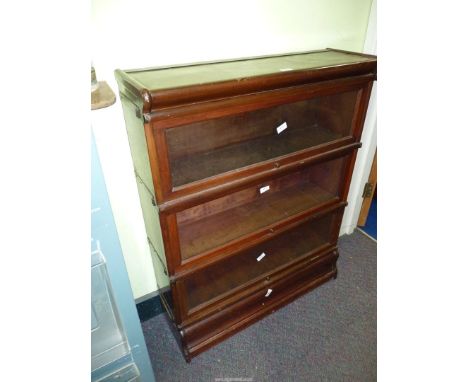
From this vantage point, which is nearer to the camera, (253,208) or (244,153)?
(244,153)

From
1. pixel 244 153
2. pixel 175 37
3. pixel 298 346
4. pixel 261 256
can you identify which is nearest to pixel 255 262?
pixel 261 256

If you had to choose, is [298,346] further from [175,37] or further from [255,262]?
[175,37]

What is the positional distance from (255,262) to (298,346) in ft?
1.54

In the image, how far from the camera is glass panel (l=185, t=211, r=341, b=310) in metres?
1.45

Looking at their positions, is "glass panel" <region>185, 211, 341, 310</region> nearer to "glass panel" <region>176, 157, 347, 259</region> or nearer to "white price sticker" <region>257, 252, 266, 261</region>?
"white price sticker" <region>257, 252, 266, 261</region>

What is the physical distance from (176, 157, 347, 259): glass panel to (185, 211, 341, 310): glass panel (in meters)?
0.12

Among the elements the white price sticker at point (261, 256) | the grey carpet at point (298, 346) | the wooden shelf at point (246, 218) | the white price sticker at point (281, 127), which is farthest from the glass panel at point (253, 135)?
the grey carpet at point (298, 346)

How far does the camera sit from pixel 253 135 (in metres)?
1.39

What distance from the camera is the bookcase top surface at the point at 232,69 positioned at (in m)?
0.89

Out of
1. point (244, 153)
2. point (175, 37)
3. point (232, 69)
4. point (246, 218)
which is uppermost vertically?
point (175, 37)

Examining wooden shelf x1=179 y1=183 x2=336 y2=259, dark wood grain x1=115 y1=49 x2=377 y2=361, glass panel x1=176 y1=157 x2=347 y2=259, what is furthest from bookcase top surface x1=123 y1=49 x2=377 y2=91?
wooden shelf x1=179 y1=183 x2=336 y2=259
